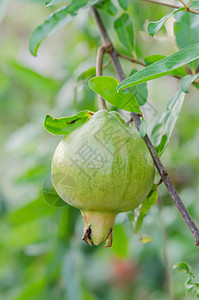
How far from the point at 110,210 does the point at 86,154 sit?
8cm

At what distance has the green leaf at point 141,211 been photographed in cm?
67

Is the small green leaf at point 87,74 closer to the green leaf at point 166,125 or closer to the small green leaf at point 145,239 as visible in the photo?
the green leaf at point 166,125

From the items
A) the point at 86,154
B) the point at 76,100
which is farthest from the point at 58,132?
the point at 76,100

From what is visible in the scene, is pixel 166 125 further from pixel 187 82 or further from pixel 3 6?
pixel 3 6

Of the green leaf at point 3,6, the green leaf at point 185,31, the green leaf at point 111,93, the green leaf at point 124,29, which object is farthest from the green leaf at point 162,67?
the green leaf at point 3,6

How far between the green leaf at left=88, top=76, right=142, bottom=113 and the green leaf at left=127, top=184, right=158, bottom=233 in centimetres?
13

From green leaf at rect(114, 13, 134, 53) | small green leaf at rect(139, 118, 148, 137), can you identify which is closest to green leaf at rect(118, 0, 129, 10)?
green leaf at rect(114, 13, 134, 53)

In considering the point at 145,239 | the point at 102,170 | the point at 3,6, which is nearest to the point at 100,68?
the point at 102,170

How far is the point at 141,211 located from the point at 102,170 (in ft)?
0.56

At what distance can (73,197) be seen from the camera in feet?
1.87

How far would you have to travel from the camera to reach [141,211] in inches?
27.5

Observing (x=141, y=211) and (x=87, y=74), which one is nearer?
(x=141, y=211)

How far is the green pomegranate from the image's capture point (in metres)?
0.55

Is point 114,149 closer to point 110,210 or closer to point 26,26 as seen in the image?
point 110,210
